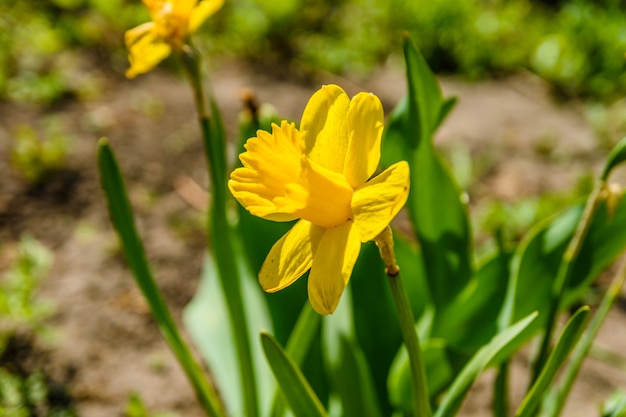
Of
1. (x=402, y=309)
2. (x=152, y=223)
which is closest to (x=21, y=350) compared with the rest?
(x=152, y=223)

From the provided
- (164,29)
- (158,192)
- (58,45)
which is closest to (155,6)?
(164,29)

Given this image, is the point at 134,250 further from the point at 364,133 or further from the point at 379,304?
the point at 364,133

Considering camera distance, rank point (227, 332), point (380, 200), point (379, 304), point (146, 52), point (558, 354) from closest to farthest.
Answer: point (380, 200) → point (558, 354) → point (146, 52) → point (379, 304) → point (227, 332)

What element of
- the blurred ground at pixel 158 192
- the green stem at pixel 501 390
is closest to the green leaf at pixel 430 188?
the green stem at pixel 501 390

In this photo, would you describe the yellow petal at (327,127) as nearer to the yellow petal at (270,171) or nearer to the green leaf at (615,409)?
the yellow petal at (270,171)

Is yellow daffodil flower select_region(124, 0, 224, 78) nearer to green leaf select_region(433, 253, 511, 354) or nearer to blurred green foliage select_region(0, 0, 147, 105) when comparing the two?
green leaf select_region(433, 253, 511, 354)

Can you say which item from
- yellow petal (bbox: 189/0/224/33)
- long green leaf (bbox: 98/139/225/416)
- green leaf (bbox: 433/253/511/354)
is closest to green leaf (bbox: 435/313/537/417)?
green leaf (bbox: 433/253/511/354)

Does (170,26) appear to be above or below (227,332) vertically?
above

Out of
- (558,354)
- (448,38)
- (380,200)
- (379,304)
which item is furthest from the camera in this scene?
(448,38)
